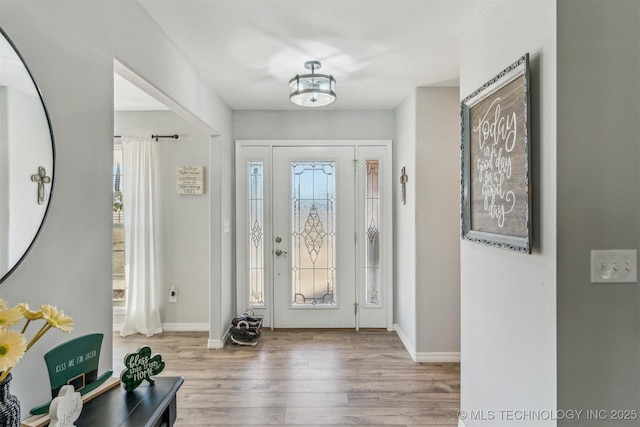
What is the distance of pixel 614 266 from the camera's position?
134cm

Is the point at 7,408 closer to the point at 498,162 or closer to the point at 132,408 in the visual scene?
the point at 132,408

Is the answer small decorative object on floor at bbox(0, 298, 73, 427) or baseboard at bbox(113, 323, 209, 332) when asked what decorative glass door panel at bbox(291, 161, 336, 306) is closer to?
baseboard at bbox(113, 323, 209, 332)

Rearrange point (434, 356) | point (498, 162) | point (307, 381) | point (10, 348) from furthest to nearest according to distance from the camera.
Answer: point (434, 356), point (307, 381), point (498, 162), point (10, 348)

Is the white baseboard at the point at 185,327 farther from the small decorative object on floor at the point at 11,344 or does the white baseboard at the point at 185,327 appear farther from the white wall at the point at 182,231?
the small decorative object on floor at the point at 11,344

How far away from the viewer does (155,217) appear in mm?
3988

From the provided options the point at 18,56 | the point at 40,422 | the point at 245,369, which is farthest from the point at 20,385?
the point at 245,369

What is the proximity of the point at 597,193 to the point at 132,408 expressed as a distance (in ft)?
6.09

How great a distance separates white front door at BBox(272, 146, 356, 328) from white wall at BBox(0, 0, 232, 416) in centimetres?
233

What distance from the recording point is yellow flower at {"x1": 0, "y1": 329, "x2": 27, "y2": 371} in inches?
32.8

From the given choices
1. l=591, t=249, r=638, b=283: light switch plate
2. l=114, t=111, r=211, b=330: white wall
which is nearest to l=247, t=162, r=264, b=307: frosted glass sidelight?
l=114, t=111, r=211, b=330: white wall

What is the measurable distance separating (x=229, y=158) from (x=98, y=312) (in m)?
2.58

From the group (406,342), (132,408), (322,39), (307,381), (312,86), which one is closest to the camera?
(132,408)

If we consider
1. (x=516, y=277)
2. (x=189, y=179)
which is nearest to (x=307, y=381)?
(x=516, y=277)

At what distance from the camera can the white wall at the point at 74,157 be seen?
46.9 inches
